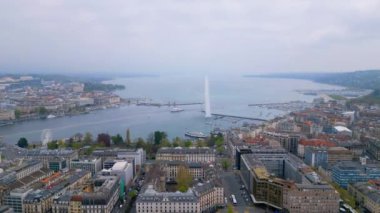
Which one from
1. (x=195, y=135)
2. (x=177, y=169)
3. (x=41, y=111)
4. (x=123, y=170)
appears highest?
(x=41, y=111)

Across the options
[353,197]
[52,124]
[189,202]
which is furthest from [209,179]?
[52,124]

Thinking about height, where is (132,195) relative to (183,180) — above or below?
below

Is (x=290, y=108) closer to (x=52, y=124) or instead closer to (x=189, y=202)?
(x=52, y=124)

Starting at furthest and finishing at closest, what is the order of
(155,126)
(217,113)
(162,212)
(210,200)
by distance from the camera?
(217,113)
(155,126)
(210,200)
(162,212)

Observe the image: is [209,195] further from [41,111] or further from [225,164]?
[41,111]

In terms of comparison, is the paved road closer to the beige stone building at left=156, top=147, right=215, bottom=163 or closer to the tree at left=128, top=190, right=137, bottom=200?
the beige stone building at left=156, top=147, right=215, bottom=163

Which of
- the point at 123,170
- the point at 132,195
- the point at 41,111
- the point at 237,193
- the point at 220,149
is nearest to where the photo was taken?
the point at 132,195

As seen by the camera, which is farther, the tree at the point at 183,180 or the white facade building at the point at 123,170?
the white facade building at the point at 123,170

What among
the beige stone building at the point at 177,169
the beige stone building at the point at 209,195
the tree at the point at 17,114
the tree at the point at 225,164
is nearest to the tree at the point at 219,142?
the tree at the point at 225,164

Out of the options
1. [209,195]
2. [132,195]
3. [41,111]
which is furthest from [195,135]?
[41,111]

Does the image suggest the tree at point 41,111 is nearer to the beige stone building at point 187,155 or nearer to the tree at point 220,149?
the tree at point 220,149

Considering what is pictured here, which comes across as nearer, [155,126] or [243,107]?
[155,126]
